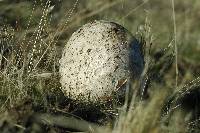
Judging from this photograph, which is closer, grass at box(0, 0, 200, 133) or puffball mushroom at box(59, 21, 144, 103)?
grass at box(0, 0, 200, 133)

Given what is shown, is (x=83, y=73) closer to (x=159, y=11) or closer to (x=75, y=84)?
(x=75, y=84)

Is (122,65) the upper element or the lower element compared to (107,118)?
upper

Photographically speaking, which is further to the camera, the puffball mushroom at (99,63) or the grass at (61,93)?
the puffball mushroom at (99,63)

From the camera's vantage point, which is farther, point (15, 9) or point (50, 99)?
point (15, 9)

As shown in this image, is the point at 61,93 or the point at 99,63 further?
the point at 61,93

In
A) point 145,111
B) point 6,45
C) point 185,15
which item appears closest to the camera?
point 145,111

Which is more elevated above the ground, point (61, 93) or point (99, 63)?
point (99, 63)

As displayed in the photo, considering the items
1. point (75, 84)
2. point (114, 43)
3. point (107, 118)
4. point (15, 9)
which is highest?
point (15, 9)

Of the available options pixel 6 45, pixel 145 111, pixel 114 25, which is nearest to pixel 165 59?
pixel 114 25
